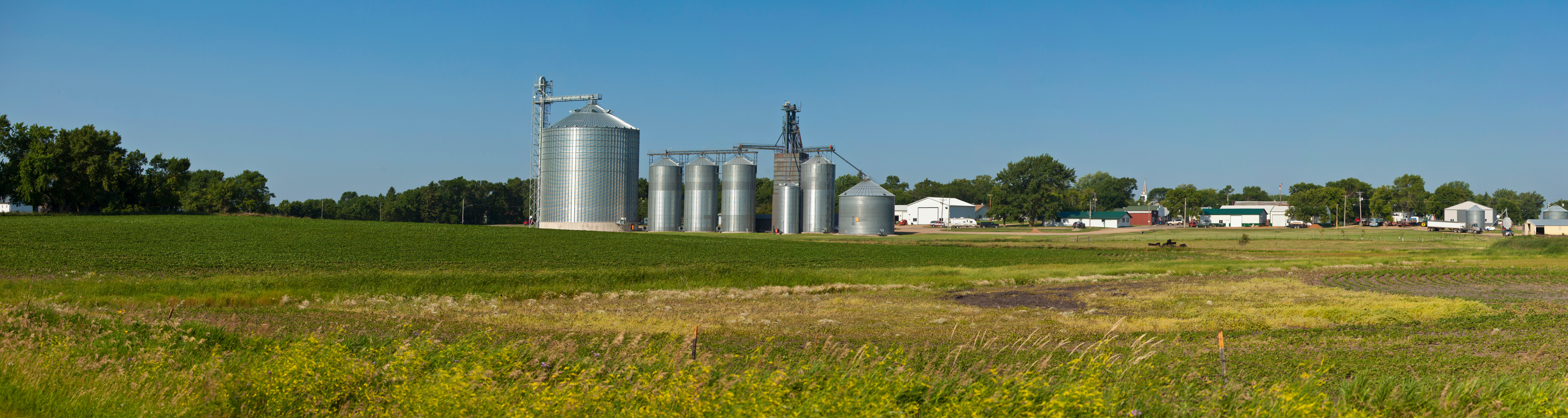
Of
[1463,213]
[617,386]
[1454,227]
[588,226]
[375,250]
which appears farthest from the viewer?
[1463,213]

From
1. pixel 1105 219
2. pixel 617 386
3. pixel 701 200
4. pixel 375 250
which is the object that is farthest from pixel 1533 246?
pixel 1105 219

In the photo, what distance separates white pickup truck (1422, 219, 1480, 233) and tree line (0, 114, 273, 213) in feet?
496

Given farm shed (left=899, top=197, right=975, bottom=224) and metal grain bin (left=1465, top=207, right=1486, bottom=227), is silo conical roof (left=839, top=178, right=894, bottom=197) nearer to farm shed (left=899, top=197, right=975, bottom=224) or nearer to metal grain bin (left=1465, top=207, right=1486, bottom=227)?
farm shed (left=899, top=197, right=975, bottom=224)

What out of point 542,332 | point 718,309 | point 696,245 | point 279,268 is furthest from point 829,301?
point 696,245

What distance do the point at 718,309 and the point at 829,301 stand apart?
3.97 m

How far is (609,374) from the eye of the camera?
954cm

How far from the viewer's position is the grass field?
8938 millimetres

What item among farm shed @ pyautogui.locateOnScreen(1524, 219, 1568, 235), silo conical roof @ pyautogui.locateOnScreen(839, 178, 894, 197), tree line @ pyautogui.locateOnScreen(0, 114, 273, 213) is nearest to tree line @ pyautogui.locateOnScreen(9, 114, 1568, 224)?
tree line @ pyautogui.locateOnScreen(0, 114, 273, 213)

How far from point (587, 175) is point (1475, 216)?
5944 inches

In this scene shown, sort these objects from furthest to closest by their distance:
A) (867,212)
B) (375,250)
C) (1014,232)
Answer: (1014,232) < (867,212) < (375,250)

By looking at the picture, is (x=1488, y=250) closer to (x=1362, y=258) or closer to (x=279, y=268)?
(x=1362, y=258)

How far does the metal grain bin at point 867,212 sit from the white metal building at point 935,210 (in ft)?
221

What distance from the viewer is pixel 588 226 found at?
8900cm

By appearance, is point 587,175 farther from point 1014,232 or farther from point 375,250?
point 1014,232
